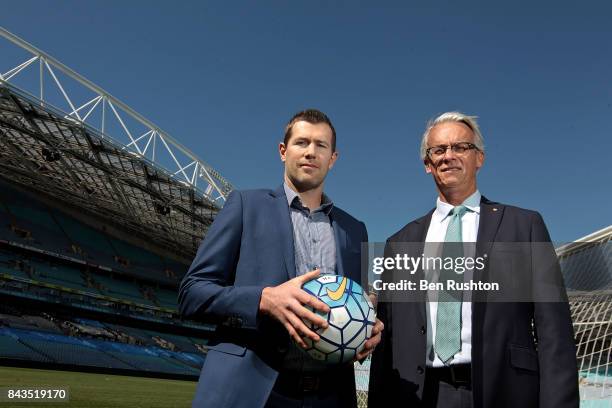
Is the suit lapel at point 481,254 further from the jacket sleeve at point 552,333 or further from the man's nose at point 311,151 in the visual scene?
the man's nose at point 311,151

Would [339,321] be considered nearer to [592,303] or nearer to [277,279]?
[277,279]

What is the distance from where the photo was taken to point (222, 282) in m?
2.35

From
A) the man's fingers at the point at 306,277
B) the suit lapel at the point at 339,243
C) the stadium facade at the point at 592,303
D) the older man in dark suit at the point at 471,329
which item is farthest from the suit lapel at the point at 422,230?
the stadium facade at the point at 592,303

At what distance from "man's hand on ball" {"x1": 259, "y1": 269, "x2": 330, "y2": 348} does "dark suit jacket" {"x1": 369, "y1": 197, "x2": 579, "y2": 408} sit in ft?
2.42

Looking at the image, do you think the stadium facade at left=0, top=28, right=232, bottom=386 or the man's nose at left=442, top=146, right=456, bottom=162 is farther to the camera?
the stadium facade at left=0, top=28, right=232, bottom=386

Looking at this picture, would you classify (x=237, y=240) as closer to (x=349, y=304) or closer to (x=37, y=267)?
(x=349, y=304)

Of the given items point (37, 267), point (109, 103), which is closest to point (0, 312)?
point (37, 267)

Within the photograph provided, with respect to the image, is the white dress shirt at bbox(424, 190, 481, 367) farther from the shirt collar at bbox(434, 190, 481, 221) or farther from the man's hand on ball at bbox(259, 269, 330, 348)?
the man's hand on ball at bbox(259, 269, 330, 348)

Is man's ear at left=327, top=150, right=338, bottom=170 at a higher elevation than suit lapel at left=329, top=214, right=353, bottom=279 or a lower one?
higher

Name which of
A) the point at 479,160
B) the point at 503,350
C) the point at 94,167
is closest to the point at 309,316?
the point at 503,350

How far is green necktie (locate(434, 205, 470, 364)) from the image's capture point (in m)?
2.41

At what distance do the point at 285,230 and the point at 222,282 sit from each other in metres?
0.39

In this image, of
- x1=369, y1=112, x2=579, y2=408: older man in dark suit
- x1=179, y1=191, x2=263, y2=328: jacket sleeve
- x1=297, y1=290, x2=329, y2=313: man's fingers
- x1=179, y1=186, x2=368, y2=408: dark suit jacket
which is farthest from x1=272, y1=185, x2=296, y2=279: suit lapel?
x1=369, y1=112, x2=579, y2=408: older man in dark suit

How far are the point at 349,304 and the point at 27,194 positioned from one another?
121 feet
